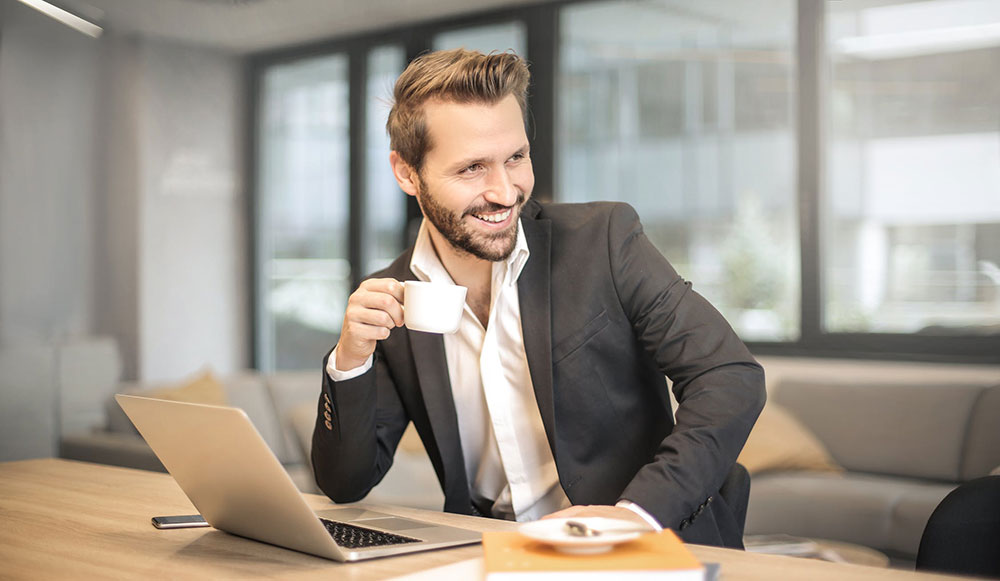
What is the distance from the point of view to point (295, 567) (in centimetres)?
108

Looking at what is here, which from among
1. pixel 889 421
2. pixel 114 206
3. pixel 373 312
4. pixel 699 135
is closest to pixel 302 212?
pixel 114 206

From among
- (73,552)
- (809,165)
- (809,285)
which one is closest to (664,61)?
(809,165)

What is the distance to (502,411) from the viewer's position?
5.42 feet

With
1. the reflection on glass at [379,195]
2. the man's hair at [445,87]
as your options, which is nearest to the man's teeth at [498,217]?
the man's hair at [445,87]

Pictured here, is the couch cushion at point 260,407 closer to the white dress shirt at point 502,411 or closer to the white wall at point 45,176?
the white wall at point 45,176

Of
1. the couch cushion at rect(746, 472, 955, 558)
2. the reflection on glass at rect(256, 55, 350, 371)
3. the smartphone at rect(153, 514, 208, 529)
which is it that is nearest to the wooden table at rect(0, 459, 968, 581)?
the smartphone at rect(153, 514, 208, 529)

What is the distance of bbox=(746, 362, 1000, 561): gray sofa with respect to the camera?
3.19 meters

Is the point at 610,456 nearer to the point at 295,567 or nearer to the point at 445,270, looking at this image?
the point at 445,270

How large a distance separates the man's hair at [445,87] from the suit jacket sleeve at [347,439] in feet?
1.39

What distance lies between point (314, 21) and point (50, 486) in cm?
400

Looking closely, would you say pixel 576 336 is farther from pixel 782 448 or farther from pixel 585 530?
pixel 782 448

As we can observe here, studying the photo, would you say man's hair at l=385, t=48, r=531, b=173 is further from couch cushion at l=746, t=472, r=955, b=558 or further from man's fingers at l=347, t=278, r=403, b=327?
couch cushion at l=746, t=472, r=955, b=558

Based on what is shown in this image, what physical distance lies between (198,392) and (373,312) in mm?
2686

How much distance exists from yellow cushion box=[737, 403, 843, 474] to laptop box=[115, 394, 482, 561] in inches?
95.0
